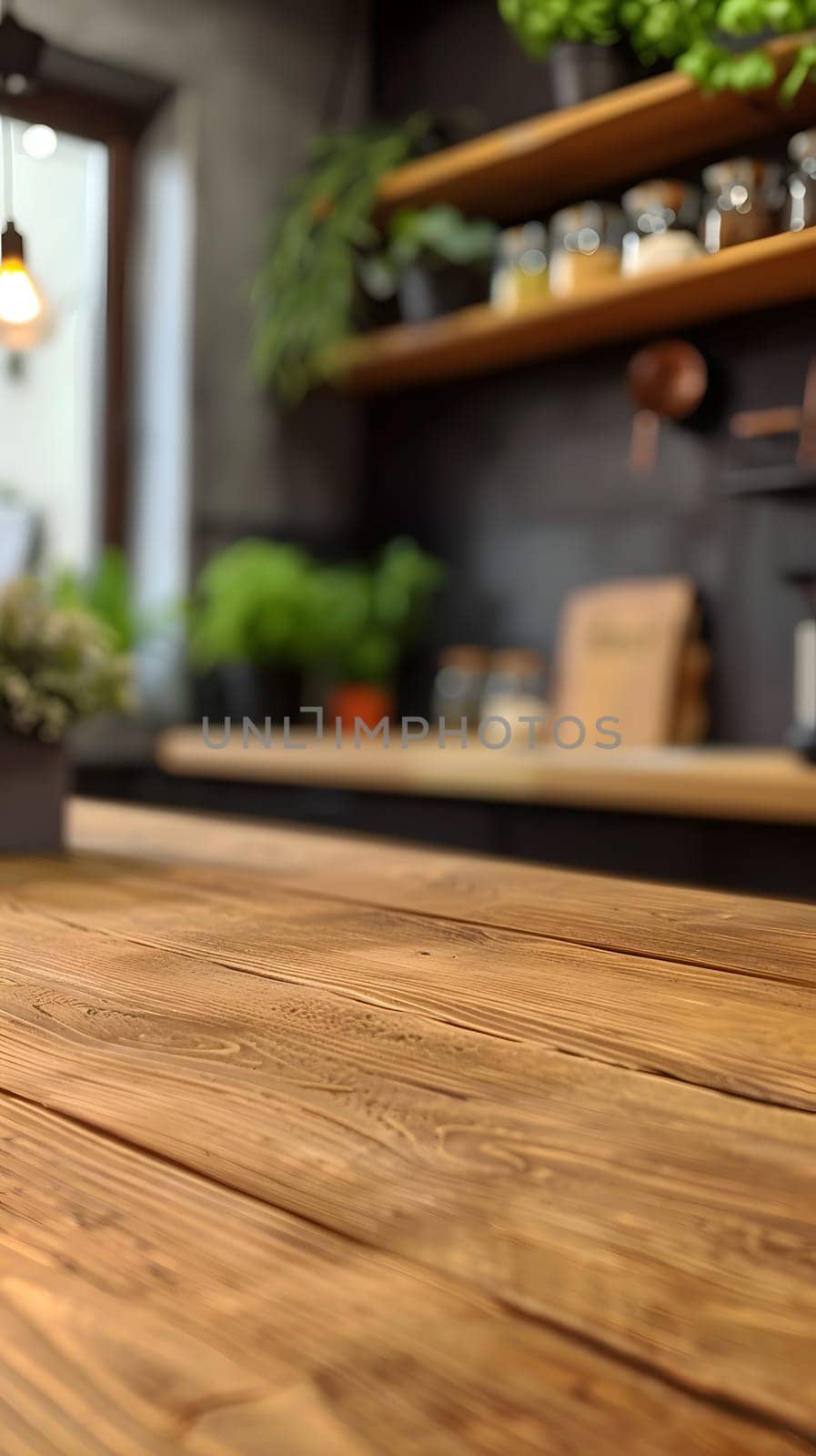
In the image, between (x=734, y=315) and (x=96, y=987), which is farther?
(x=734, y=315)

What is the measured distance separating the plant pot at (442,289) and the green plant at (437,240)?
17 millimetres

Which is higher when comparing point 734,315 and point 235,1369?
point 734,315

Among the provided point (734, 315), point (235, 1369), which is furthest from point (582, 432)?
point (235, 1369)

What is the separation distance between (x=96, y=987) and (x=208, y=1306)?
425mm

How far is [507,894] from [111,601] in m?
2.26

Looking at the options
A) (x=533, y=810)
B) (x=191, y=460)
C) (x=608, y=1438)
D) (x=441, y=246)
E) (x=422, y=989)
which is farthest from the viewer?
(x=191, y=460)

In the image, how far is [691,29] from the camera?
2430mm

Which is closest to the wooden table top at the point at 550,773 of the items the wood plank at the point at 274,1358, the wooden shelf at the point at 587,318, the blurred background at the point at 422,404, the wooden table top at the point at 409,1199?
the blurred background at the point at 422,404

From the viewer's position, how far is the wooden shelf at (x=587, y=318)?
2580 millimetres

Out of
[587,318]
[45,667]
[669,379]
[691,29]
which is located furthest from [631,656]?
[45,667]

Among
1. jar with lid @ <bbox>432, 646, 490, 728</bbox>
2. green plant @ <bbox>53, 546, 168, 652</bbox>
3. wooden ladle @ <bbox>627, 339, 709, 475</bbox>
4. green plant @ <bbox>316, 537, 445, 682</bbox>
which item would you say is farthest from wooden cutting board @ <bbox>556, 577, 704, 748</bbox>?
green plant @ <bbox>53, 546, 168, 652</bbox>

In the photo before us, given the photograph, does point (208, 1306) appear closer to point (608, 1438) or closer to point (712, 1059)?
point (608, 1438)

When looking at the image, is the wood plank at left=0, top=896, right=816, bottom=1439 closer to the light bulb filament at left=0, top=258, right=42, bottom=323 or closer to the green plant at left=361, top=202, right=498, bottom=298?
the light bulb filament at left=0, top=258, right=42, bottom=323

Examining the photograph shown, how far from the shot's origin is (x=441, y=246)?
315 centimetres
